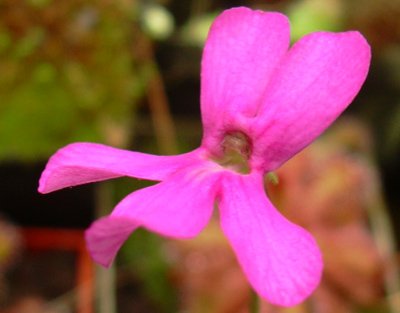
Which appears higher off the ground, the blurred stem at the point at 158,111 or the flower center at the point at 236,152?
the flower center at the point at 236,152

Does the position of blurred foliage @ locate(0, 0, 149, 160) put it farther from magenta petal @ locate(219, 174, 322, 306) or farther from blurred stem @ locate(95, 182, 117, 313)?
magenta petal @ locate(219, 174, 322, 306)

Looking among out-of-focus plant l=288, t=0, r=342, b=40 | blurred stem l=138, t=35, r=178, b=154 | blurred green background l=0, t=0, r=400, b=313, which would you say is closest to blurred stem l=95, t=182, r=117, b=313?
blurred green background l=0, t=0, r=400, b=313

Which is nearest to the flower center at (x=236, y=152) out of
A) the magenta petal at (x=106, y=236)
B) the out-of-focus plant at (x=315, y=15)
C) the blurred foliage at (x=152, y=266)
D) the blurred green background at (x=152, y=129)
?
the magenta petal at (x=106, y=236)

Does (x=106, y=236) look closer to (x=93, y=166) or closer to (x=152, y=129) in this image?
(x=93, y=166)

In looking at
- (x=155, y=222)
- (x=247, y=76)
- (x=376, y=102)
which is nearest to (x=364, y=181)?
(x=376, y=102)

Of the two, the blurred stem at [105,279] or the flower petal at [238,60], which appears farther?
the blurred stem at [105,279]

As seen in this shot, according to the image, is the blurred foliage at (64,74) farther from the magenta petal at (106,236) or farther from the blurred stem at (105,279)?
the magenta petal at (106,236)

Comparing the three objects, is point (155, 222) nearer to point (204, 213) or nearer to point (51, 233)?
point (204, 213)
